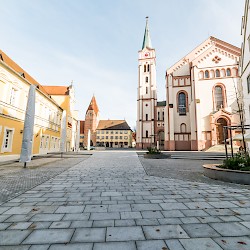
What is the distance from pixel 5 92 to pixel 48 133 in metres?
9.96

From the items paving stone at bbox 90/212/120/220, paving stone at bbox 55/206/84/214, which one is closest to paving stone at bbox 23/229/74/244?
paving stone at bbox 90/212/120/220

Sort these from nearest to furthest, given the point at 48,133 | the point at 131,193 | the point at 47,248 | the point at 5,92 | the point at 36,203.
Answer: the point at 47,248, the point at 36,203, the point at 131,193, the point at 5,92, the point at 48,133

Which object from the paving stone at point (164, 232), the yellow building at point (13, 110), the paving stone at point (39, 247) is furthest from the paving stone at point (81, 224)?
the yellow building at point (13, 110)

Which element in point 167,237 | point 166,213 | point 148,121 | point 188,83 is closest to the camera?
point 167,237

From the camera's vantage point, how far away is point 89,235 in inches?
91.1

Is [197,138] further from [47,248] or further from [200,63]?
[47,248]

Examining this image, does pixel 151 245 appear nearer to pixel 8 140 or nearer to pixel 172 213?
pixel 172 213

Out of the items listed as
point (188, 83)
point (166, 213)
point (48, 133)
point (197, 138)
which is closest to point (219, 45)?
point (188, 83)

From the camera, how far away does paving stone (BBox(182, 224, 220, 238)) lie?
2340 millimetres

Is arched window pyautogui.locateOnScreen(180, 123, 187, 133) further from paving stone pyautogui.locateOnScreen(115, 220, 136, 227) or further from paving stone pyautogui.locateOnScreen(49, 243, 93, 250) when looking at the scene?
paving stone pyautogui.locateOnScreen(49, 243, 93, 250)

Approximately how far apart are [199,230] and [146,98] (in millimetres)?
44726

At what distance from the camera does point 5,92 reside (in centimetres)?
1308

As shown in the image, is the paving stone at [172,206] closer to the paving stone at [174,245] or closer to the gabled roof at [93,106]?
the paving stone at [174,245]

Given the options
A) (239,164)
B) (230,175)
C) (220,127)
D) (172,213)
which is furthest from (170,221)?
(220,127)
